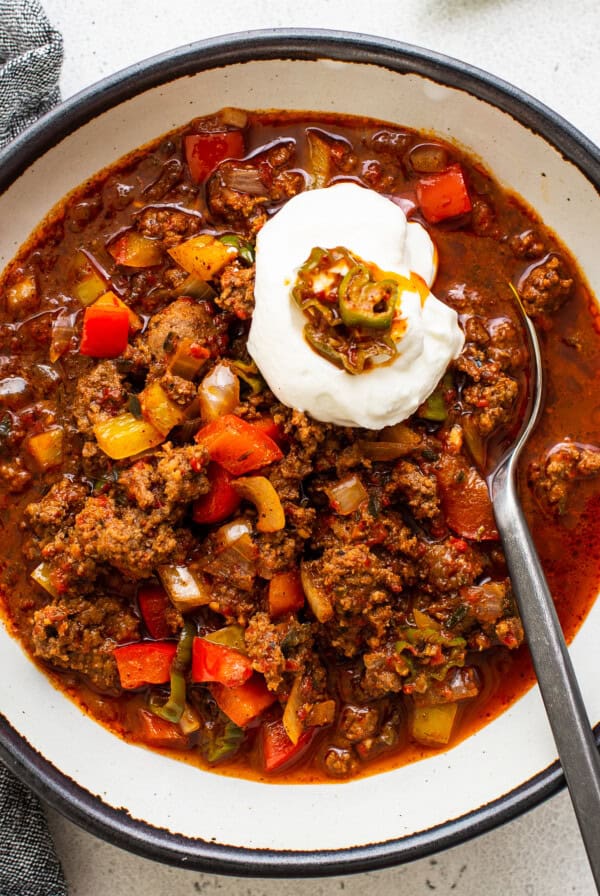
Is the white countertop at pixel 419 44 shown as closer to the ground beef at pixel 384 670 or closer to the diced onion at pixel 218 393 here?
the ground beef at pixel 384 670

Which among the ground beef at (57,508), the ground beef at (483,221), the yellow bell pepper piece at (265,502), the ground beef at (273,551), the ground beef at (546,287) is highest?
the ground beef at (483,221)

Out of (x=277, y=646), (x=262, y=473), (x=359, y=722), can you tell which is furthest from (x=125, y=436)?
(x=359, y=722)

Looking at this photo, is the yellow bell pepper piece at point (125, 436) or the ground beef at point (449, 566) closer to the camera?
the yellow bell pepper piece at point (125, 436)

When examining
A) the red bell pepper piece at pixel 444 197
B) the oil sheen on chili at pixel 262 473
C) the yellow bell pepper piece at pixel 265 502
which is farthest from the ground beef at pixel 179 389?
the red bell pepper piece at pixel 444 197

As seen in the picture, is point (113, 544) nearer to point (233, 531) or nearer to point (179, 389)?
point (233, 531)

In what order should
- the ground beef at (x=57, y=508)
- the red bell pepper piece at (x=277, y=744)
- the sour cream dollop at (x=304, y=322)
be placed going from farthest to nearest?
the red bell pepper piece at (x=277, y=744), the ground beef at (x=57, y=508), the sour cream dollop at (x=304, y=322)

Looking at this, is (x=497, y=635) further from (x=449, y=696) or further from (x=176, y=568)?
(x=176, y=568)
